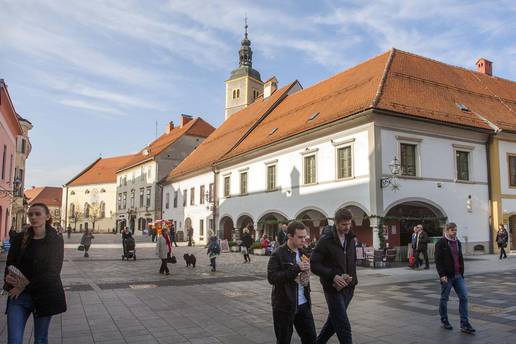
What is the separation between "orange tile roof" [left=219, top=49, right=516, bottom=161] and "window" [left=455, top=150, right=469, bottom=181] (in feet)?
5.06

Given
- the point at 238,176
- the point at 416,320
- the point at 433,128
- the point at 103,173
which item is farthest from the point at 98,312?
the point at 103,173

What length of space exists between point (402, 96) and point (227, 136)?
2067cm

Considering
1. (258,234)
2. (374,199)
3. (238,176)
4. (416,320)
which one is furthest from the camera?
(238,176)

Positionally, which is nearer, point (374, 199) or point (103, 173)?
point (374, 199)

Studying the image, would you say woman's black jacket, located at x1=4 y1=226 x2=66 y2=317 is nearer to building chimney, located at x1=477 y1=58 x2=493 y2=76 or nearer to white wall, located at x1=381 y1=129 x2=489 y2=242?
white wall, located at x1=381 y1=129 x2=489 y2=242

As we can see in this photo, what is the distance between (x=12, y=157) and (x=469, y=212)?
28.5 m

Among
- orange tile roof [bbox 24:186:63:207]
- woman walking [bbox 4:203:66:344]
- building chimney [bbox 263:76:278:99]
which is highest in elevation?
building chimney [bbox 263:76:278:99]

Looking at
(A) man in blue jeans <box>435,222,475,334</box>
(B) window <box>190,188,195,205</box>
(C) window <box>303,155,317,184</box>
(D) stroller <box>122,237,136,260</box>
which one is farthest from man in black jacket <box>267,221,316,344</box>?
(B) window <box>190,188,195,205</box>

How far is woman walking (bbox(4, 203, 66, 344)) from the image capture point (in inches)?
174

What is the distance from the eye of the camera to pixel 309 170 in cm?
2606

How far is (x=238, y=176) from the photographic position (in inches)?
1331

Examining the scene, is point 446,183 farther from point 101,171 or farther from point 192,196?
point 101,171

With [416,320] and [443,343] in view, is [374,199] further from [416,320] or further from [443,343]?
[443,343]

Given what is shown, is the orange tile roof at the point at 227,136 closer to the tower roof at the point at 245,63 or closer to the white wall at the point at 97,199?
the tower roof at the point at 245,63
